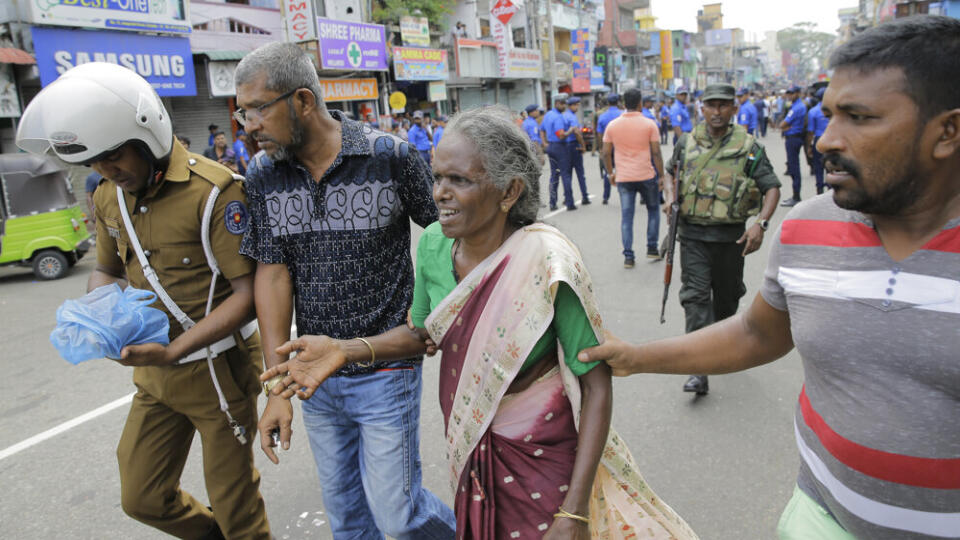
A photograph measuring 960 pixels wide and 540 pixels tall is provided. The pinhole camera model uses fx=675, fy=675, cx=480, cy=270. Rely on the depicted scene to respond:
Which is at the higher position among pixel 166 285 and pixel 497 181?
pixel 497 181

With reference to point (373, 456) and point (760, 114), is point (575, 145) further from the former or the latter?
point (760, 114)

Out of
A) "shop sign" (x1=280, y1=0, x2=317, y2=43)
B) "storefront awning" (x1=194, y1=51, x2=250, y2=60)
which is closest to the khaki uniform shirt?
"storefront awning" (x1=194, y1=51, x2=250, y2=60)

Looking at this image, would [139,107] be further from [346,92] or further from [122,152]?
[346,92]

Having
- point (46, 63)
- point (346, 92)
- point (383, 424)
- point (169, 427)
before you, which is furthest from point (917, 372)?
point (346, 92)

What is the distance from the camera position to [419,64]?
2166 cm

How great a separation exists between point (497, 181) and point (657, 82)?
2440 inches

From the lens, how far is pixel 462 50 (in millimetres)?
24875

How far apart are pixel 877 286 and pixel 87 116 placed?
2188 mm

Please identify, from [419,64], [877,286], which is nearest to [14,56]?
[419,64]

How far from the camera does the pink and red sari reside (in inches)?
66.2

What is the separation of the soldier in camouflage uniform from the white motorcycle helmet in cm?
305

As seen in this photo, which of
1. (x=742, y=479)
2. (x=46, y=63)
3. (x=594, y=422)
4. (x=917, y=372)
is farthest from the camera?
(x=46, y=63)

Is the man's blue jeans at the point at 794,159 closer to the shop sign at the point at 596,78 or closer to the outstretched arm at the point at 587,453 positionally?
the outstretched arm at the point at 587,453

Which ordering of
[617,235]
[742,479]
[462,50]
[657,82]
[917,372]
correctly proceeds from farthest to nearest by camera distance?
[657,82], [462,50], [617,235], [742,479], [917,372]
